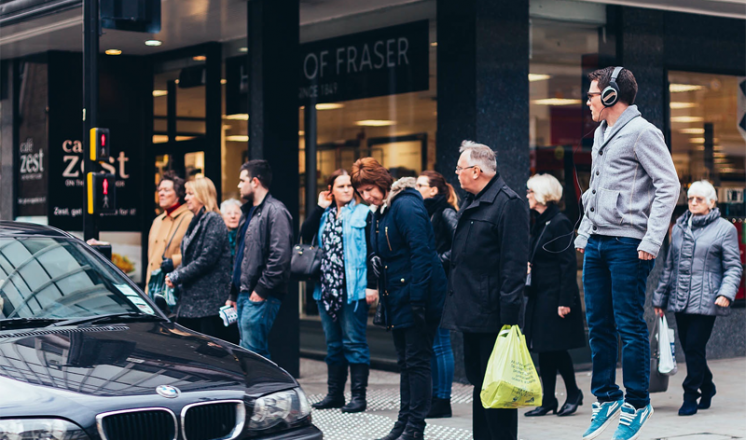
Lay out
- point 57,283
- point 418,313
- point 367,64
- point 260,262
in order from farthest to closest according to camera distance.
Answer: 1. point 367,64
2. point 260,262
3. point 418,313
4. point 57,283

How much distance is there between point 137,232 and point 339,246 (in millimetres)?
6598

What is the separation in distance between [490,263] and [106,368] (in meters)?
2.43

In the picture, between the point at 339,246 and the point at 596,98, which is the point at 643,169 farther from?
the point at 339,246

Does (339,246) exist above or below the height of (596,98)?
below

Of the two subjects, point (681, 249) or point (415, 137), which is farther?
point (415, 137)

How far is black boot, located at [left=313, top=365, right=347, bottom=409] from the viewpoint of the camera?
26.7 ft

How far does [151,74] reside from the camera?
45.9ft

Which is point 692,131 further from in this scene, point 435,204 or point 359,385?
point 359,385

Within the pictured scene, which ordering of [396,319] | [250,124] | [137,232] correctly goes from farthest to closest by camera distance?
[137,232]
[250,124]
[396,319]

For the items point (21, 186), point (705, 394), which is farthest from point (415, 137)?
point (21, 186)

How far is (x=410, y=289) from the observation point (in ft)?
21.3

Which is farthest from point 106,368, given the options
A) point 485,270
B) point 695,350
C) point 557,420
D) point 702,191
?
point 702,191

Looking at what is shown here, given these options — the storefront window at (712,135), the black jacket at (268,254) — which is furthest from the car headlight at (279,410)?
the storefront window at (712,135)

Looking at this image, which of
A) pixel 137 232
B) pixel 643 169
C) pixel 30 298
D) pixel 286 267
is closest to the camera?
pixel 30 298
